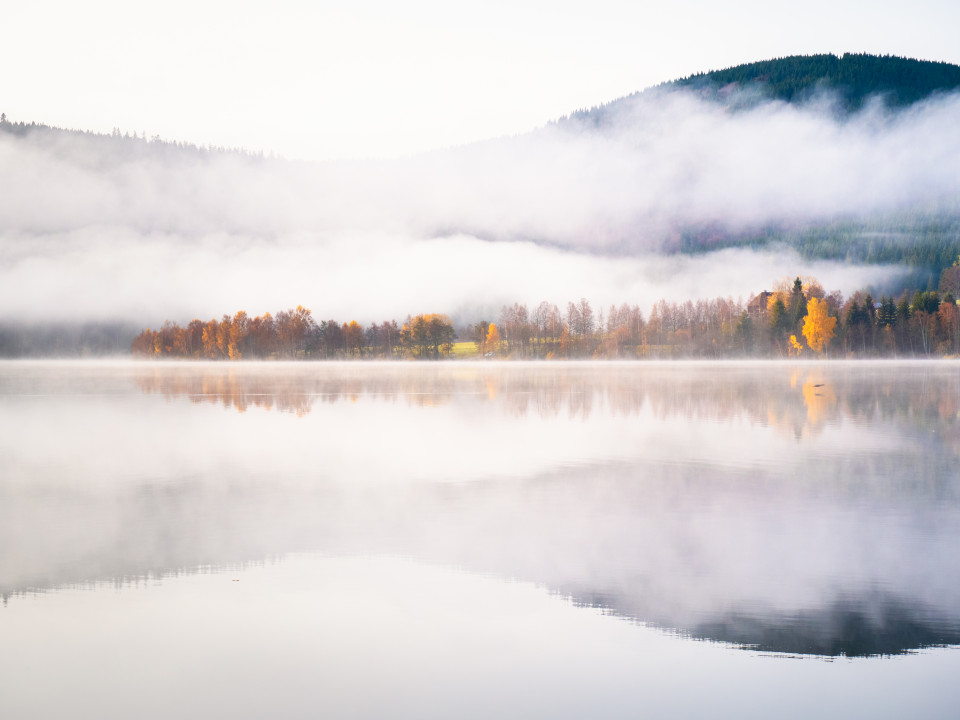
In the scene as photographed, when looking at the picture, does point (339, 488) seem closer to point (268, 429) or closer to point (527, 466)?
point (527, 466)

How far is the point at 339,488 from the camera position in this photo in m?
14.6

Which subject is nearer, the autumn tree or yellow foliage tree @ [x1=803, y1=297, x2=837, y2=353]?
yellow foliage tree @ [x1=803, y1=297, x2=837, y2=353]

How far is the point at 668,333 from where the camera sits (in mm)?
171750

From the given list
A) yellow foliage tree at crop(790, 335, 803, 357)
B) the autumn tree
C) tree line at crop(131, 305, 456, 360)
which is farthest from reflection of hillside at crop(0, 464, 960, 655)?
the autumn tree

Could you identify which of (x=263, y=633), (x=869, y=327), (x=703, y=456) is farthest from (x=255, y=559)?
(x=869, y=327)

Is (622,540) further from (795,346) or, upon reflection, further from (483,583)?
(795,346)

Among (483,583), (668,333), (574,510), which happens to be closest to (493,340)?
(668,333)

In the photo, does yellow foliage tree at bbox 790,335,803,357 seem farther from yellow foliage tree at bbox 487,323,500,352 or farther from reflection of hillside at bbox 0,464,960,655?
reflection of hillside at bbox 0,464,960,655

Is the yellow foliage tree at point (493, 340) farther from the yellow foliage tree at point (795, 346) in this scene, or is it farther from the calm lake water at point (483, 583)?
the calm lake water at point (483, 583)

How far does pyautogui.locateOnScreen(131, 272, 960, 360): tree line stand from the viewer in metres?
129

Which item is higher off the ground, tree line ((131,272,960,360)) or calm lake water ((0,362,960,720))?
tree line ((131,272,960,360))

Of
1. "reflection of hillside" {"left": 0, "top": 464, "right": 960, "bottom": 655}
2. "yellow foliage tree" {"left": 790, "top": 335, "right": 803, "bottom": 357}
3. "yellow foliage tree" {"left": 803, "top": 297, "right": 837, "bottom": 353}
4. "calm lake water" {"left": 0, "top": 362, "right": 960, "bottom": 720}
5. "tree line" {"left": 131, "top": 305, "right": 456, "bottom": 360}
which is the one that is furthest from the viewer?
"tree line" {"left": 131, "top": 305, "right": 456, "bottom": 360}

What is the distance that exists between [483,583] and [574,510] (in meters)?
3.72

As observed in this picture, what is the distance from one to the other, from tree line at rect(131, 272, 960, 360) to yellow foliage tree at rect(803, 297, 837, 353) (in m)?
0.16
